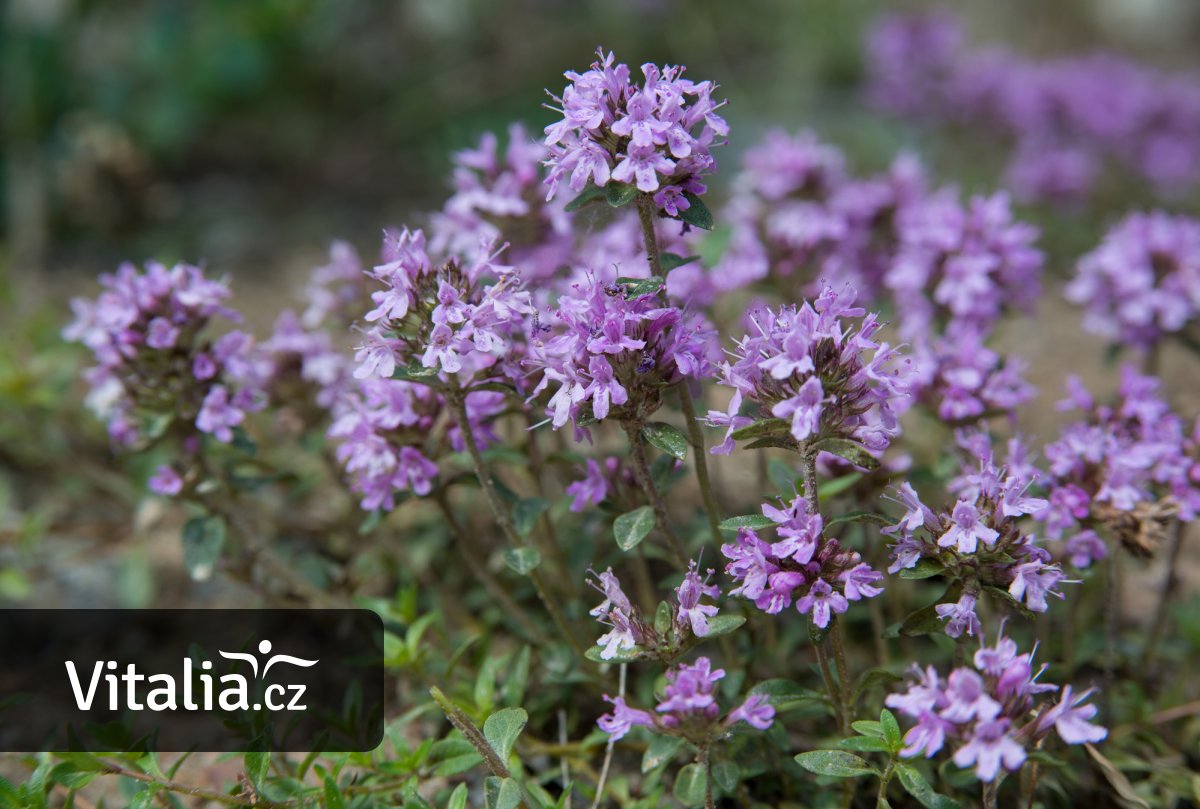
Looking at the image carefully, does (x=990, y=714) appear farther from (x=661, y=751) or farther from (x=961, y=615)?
(x=661, y=751)

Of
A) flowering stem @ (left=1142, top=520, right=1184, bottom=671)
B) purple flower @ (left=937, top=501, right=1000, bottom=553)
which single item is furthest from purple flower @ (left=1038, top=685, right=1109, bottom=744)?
flowering stem @ (left=1142, top=520, right=1184, bottom=671)

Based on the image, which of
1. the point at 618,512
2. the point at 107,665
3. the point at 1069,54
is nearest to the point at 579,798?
the point at 618,512

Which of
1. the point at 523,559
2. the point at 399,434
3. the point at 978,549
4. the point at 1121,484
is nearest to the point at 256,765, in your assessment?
the point at 523,559

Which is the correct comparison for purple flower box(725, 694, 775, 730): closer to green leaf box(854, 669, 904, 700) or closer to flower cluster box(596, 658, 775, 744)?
flower cluster box(596, 658, 775, 744)

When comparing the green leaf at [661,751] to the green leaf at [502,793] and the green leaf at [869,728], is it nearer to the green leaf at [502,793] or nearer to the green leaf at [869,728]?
the green leaf at [502,793]

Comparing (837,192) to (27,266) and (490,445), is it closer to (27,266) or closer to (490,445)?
(490,445)

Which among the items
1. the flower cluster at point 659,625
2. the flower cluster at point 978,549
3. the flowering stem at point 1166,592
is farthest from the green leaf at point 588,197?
the flowering stem at point 1166,592

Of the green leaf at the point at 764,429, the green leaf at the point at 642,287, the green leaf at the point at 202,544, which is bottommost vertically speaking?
the green leaf at the point at 764,429
